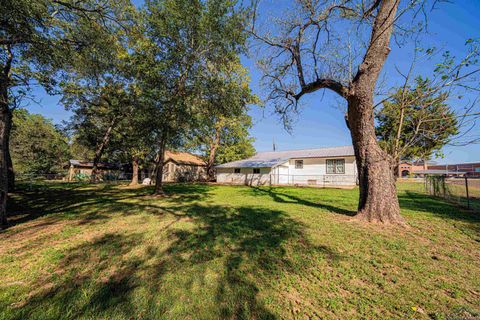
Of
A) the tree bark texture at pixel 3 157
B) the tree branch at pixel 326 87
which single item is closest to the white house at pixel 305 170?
the tree branch at pixel 326 87

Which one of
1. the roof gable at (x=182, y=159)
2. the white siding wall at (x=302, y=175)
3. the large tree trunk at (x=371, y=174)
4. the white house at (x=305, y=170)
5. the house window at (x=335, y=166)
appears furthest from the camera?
the roof gable at (x=182, y=159)

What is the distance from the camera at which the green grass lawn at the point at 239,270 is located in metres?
2.28

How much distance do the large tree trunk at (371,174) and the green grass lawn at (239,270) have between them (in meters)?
0.55

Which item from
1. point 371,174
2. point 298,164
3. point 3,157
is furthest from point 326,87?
point 298,164

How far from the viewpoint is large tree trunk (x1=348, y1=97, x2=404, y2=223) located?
550cm

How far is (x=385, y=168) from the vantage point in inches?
222

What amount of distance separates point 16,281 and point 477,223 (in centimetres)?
1049

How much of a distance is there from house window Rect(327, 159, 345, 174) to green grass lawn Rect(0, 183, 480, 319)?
1484 cm

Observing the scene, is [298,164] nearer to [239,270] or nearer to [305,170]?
[305,170]

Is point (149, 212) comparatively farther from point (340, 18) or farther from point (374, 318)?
point (340, 18)

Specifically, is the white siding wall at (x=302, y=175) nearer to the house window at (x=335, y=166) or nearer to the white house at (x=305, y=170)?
the white house at (x=305, y=170)

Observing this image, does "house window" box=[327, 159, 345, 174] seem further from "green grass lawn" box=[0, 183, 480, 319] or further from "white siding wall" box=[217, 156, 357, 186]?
"green grass lawn" box=[0, 183, 480, 319]

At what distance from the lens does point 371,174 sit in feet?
18.5

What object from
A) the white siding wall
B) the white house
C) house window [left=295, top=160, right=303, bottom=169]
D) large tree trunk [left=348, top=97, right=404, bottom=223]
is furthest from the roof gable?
large tree trunk [left=348, top=97, right=404, bottom=223]
